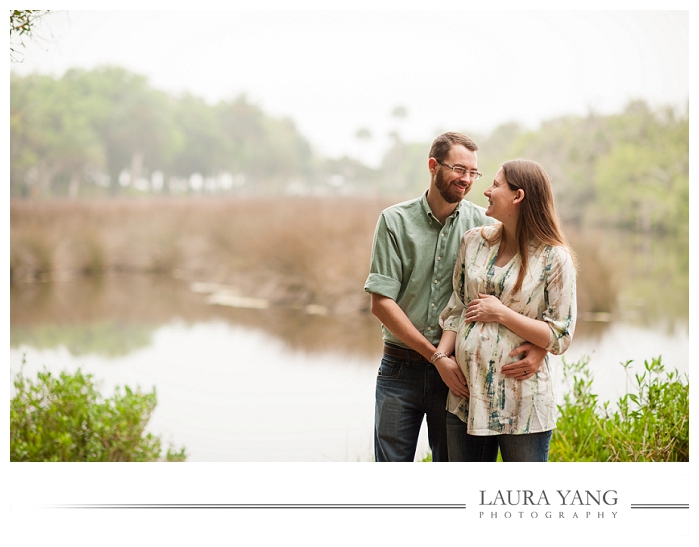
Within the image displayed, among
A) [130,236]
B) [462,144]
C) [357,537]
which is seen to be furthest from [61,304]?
[462,144]

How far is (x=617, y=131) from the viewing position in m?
11.2

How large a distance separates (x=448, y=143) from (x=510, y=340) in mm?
510

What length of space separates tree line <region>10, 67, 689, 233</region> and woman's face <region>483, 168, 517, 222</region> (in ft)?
29.9

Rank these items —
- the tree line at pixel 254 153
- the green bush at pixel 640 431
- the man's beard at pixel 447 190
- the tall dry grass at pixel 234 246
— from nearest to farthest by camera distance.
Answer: the man's beard at pixel 447 190 < the green bush at pixel 640 431 < the tall dry grass at pixel 234 246 < the tree line at pixel 254 153

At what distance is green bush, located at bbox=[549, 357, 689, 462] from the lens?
252 cm

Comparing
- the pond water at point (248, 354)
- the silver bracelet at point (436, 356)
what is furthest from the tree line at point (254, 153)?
the silver bracelet at point (436, 356)

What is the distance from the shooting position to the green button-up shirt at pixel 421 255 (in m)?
1.76

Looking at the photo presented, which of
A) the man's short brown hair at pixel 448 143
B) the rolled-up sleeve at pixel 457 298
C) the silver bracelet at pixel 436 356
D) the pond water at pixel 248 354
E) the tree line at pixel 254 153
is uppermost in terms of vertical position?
the tree line at pixel 254 153

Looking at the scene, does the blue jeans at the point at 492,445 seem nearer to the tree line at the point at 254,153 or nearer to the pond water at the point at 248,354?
the pond water at the point at 248,354

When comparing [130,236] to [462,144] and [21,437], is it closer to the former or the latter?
[21,437]

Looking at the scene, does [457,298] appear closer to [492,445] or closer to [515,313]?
[515,313]

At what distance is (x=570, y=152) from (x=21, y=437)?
1039cm

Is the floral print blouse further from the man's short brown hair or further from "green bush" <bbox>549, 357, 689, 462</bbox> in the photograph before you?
"green bush" <bbox>549, 357, 689, 462</bbox>

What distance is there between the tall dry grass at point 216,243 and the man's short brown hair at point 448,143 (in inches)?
186
